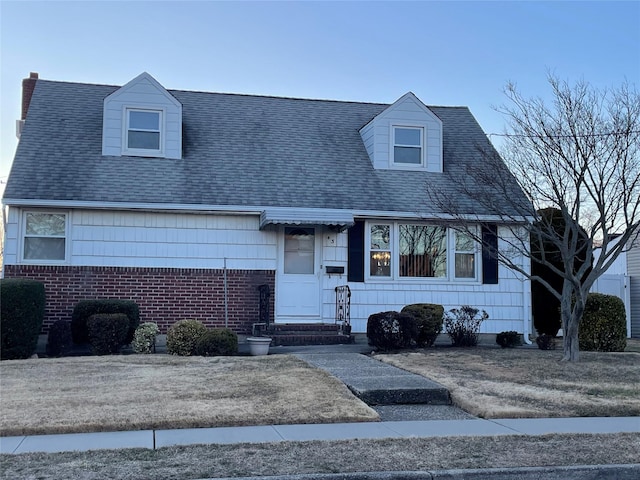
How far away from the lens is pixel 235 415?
756cm

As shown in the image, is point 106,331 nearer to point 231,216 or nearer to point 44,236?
point 44,236

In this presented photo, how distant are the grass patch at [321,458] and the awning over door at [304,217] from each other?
8.00 metres

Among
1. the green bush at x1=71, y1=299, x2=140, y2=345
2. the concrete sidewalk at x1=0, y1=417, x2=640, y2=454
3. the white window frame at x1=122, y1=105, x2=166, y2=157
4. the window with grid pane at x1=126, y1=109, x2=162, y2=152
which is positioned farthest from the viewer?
the window with grid pane at x1=126, y1=109, x2=162, y2=152

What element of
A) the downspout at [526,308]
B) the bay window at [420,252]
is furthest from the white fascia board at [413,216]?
the downspout at [526,308]

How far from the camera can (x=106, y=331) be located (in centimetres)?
1262

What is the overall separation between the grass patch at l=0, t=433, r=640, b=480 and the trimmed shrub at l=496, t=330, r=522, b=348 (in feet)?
26.3

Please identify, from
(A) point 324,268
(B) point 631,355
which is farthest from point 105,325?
(B) point 631,355

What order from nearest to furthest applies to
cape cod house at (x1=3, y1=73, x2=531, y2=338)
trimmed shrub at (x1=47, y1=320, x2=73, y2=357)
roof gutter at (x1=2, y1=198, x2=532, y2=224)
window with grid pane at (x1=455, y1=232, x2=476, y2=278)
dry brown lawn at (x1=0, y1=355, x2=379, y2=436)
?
1. dry brown lawn at (x1=0, y1=355, x2=379, y2=436)
2. trimmed shrub at (x1=47, y1=320, x2=73, y2=357)
3. roof gutter at (x1=2, y1=198, x2=532, y2=224)
4. cape cod house at (x1=3, y1=73, x2=531, y2=338)
5. window with grid pane at (x1=455, y1=232, x2=476, y2=278)

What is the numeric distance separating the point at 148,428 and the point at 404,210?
9.49 meters

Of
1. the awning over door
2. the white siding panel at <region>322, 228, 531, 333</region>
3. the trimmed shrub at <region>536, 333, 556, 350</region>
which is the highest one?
the awning over door

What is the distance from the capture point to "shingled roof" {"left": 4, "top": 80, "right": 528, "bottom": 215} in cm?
1465

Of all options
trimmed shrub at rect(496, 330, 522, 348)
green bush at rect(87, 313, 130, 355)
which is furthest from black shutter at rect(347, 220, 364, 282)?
green bush at rect(87, 313, 130, 355)

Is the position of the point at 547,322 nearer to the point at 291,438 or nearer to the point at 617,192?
the point at 617,192

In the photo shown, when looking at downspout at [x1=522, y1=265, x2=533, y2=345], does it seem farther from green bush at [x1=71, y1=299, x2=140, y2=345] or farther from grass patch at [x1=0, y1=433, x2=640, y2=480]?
Answer: grass patch at [x1=0, y1=433, x2=640, y2=480]
